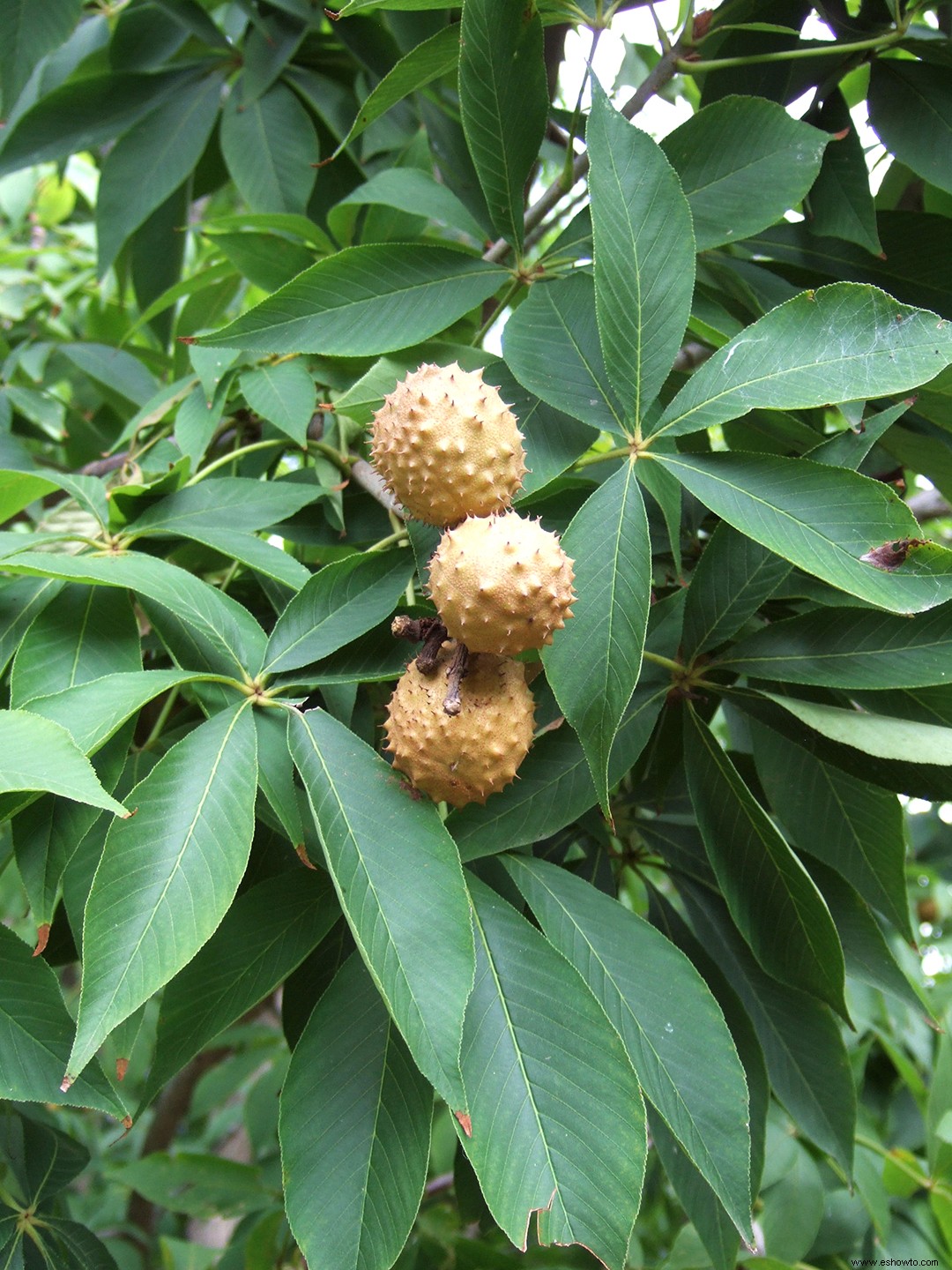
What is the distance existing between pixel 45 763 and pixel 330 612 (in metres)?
0.32

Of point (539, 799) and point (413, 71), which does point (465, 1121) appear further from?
point (413, 71)

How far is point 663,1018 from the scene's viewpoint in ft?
3.10

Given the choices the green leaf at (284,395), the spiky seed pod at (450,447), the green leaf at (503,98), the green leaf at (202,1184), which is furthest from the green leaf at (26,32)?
the green leaf at (202,1184)

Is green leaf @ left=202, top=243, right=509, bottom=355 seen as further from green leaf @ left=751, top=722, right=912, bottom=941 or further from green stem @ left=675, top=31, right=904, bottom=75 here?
green leaf @ left=751, top=722, right=912, bottom=941

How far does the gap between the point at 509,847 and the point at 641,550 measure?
1.01 feet

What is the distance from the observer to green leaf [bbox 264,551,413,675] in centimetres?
100

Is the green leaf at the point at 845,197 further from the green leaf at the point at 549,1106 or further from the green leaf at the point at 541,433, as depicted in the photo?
the green leaf at the point at 549,1106

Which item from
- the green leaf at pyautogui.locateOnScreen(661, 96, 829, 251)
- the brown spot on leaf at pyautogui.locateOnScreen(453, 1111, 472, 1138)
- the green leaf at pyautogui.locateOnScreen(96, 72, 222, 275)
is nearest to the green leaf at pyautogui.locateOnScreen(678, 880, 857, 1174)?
the brown spot on leaf at pyautogui.locateOnScreen(453, 1111, 472, 1138)

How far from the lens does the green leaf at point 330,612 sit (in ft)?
3.28

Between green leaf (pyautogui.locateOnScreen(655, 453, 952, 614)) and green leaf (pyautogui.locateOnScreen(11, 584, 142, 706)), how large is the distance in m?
0.58

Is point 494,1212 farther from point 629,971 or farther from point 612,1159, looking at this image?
point 629,971

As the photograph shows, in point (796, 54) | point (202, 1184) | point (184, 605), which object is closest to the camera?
point (184, 605)

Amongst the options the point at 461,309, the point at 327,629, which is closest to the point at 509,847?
the point at 327,629

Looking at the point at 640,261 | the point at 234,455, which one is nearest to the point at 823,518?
the point at 640,261
